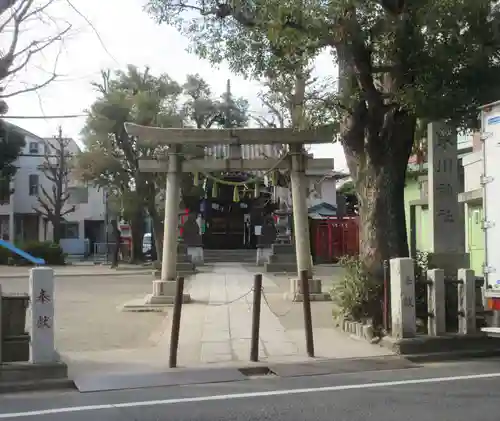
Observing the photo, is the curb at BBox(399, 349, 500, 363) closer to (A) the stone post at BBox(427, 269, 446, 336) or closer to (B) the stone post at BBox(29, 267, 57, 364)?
(A) the stone post at BBox(427, 269, 446, 336)

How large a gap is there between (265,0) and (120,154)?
25498 millimetres

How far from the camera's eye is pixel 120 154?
34.6m

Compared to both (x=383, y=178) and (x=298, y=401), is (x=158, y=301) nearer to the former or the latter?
(x=383, y=178)

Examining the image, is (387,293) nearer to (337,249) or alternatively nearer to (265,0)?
(265,0)

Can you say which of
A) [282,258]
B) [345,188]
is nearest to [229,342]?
[282,258]

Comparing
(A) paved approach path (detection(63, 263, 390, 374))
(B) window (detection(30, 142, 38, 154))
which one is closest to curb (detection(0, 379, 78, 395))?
(A) paved approach path (detection(63, 263, 390, 374))

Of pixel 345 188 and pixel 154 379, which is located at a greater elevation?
pixel 345 188

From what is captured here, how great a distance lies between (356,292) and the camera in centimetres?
1098

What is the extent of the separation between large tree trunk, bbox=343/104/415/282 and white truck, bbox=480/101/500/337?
8.36 ft

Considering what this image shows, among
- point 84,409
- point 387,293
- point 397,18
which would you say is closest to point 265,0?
point 397,18

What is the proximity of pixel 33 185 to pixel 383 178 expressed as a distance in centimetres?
4607

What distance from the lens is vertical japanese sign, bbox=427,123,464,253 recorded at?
11.3 meters

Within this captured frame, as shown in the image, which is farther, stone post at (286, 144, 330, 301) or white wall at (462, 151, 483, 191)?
white wall at (462, 151, 483, 191)

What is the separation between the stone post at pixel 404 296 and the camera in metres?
9.53
